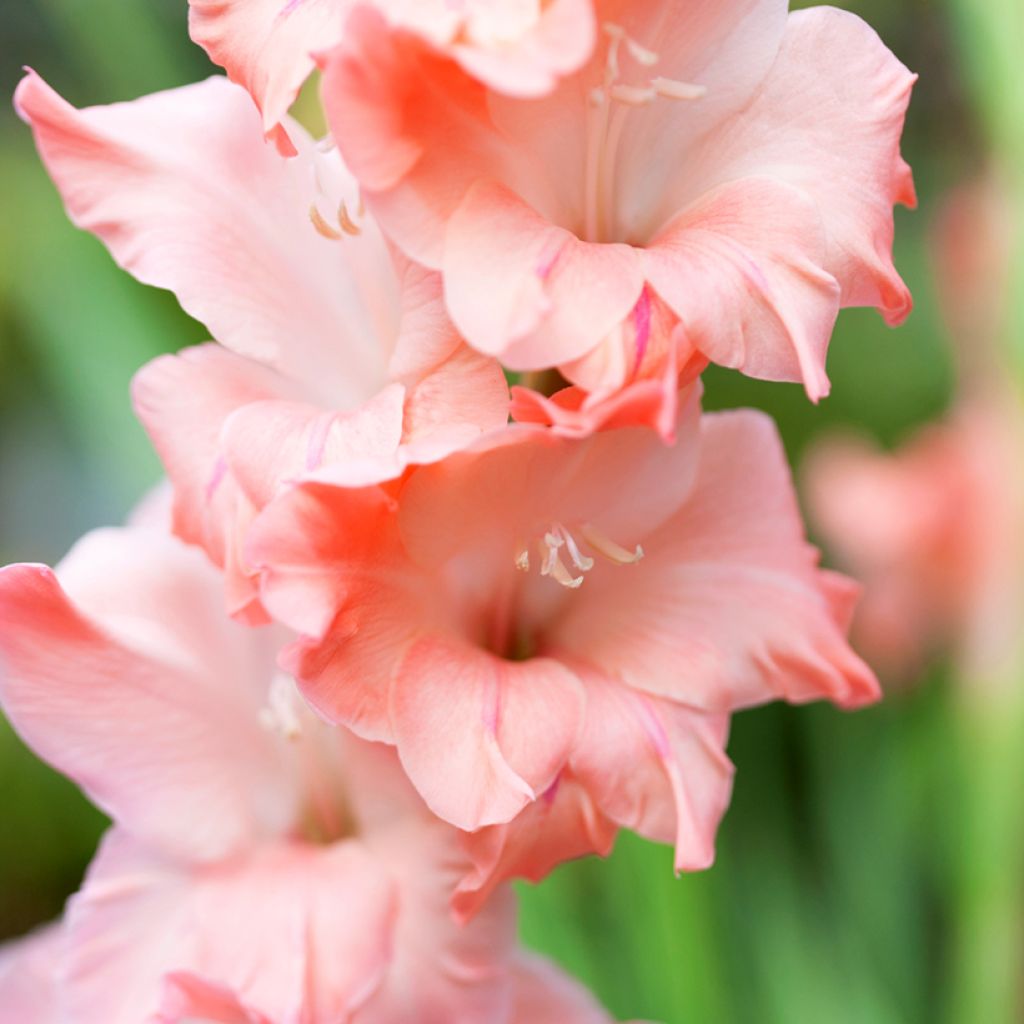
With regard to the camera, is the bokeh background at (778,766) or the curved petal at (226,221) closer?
the curved petal at (226,221)

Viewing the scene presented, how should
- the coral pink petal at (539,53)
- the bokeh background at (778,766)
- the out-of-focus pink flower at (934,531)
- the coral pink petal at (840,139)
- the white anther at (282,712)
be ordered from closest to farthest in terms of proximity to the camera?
the coral pink petal at (539,53), the coral pink petal at (840,139), the white anther at (282,712), the bokeh background at (778,766), the out-of-focus pink flower at (934,531)

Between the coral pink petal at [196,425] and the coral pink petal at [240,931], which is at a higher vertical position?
the coral pink petal at [196,425]

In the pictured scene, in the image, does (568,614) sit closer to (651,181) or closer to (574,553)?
(574,553)

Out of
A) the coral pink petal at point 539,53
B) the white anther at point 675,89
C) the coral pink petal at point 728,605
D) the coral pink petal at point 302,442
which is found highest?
the coral pink petal at point 539,53

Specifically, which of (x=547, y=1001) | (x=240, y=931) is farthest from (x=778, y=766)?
(x=240, y=931)

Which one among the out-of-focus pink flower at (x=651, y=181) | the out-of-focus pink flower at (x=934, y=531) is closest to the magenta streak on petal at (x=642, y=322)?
the out-of-focus pink flower at (x=651, y=181)

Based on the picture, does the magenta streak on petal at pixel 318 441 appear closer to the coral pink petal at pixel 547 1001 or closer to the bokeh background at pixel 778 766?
the coral pink petal at pixel 547 1001

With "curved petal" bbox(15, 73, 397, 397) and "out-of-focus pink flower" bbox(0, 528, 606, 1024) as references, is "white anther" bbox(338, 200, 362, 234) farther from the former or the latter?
"out-of-focus pink flower" bbox(0, 528, 606, 1024)

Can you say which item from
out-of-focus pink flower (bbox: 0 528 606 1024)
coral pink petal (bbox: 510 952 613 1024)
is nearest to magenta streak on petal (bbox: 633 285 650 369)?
out-of-focus pink flower (bbox: 0 528 606 1024)
